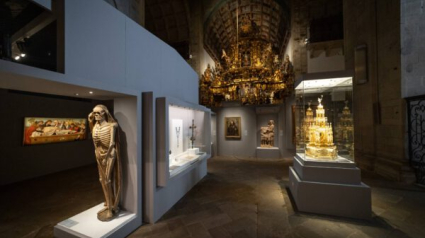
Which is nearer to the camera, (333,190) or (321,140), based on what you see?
(333,190)

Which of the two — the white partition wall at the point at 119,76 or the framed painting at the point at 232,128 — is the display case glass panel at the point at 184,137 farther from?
the framed painting at the point at 232,128

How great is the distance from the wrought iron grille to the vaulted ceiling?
10.3m

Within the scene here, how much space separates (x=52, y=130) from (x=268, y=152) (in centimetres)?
1050

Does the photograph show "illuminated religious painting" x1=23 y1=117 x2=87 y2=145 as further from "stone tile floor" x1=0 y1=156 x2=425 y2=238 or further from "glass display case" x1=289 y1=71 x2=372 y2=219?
"glass display case" x1=289 y1=71 x2=372 y2=219

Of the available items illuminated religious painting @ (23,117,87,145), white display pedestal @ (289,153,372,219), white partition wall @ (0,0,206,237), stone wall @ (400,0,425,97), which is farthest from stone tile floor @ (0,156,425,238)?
stone wall @ (400,0,425,97)

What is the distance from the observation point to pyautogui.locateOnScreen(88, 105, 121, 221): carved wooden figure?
8.30 ft

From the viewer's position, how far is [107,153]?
2.51 m

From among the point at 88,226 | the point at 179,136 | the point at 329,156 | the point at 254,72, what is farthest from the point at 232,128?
the point at 88,226

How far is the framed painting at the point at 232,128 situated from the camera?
10305 millimetres

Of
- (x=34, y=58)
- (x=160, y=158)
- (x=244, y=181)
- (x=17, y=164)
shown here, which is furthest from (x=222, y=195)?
(x=17, y=164)

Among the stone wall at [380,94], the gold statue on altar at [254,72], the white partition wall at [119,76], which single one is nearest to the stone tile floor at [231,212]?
the white partition wall at [119,76]

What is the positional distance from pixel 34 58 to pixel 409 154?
8665 millimetres

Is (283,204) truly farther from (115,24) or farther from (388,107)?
(388,107)

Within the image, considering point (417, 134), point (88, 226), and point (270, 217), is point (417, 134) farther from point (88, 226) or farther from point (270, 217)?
point (88, 226)
